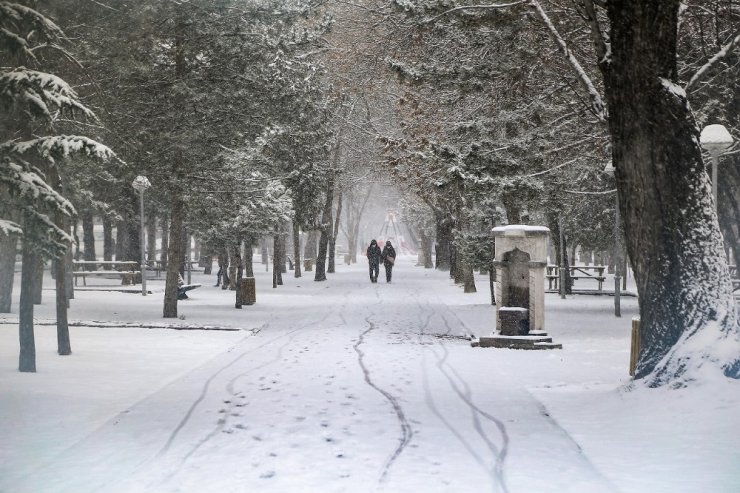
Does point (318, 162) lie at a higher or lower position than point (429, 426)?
higher

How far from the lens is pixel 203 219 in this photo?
22.5m

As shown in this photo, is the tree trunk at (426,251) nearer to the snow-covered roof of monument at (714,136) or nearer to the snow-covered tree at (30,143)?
the snow-covered roof of monument at (714,136)

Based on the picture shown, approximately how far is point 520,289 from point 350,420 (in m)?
7.92

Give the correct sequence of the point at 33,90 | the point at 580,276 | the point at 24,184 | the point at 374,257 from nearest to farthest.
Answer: the point at 24,184, the point at 33,90, the point at 580,276, the point at 374,257

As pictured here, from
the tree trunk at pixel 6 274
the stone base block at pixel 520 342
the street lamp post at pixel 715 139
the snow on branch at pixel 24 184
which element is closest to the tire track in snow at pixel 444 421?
the stone base block at pixel 520 342

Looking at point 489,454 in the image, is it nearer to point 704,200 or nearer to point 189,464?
point 189,464

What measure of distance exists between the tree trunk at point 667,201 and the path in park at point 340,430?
1717mm

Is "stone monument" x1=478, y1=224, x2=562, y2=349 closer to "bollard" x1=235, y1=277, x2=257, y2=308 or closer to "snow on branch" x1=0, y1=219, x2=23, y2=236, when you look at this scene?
"snow on branch" x1=0, y1=219, x2=23, y2=236

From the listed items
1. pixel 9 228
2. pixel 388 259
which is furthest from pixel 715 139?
pixel 388 259

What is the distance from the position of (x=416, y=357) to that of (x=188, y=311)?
36.6 feet

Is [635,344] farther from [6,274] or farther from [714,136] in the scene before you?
[6,274]

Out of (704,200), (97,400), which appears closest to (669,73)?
(704,200)

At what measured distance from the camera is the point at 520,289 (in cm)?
1539

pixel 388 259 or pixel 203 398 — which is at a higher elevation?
pixel 388 259
